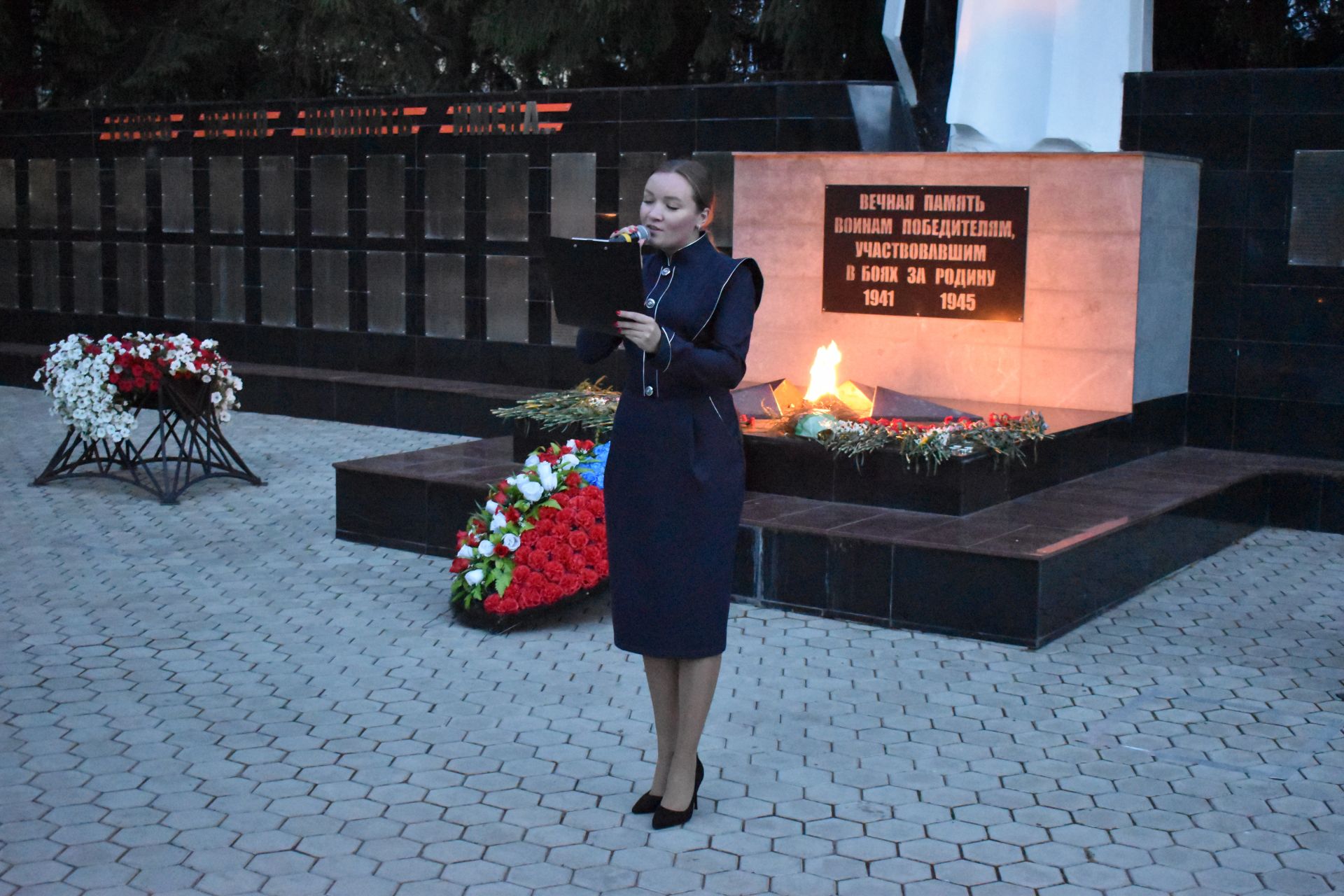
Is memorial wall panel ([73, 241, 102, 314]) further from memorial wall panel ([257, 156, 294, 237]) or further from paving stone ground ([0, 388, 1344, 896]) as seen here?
paving stone ground ([0, 388, 1344, 896])

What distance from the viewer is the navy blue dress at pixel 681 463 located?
3.85 meters

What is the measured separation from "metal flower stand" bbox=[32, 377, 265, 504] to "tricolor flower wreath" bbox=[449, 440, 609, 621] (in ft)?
9.89

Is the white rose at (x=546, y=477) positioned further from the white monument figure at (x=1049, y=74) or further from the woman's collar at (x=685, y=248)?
the white monument figure at (x=1049, y=74)

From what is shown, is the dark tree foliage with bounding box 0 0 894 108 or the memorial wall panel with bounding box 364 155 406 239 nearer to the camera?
the memorial wall panel with bounding box 364 155 406 239

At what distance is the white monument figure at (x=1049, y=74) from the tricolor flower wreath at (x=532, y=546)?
409 cm

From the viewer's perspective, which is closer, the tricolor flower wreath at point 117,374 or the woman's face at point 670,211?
the woman's face at point 670,211

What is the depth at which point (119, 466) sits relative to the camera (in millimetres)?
9461

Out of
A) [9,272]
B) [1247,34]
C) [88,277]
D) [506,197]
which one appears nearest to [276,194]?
[506,197]

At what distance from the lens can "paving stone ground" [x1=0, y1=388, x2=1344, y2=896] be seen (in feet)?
12.4

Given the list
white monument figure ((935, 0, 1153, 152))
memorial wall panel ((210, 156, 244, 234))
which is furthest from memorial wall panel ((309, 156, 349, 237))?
white monument figure ((935, 0, 1153, 152))

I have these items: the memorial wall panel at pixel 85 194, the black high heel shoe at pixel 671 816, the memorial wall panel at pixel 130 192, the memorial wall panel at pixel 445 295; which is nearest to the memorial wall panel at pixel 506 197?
the memorial wall panel at pixel 445 295

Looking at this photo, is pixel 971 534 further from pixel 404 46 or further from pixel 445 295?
pixel 404 46

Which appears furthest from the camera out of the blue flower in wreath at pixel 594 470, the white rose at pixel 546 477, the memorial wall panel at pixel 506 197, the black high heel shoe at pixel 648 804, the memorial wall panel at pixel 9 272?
the memorial wall panel at pixel 9 272

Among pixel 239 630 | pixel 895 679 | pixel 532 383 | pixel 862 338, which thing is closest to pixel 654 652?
pixel 895 679
